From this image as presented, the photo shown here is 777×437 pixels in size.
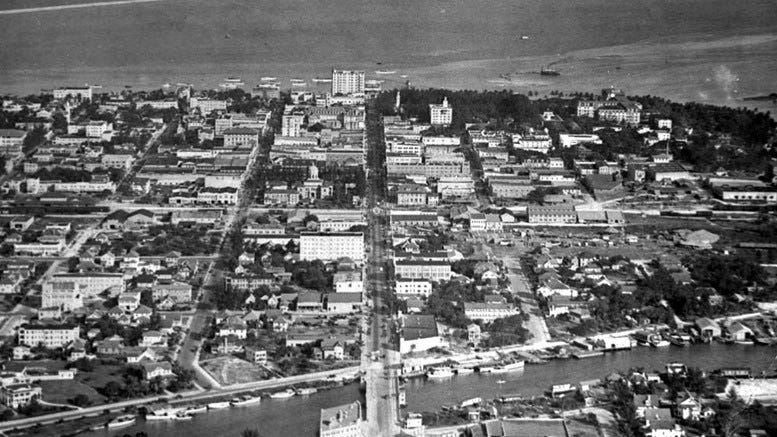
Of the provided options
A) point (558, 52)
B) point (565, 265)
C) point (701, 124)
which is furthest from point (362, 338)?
point (558, 52)

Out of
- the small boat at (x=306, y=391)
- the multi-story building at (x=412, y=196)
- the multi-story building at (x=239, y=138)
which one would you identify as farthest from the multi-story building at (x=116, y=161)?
the small boat at (x=306, y=391)

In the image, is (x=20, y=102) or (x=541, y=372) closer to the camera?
→ (x=541, y=372)

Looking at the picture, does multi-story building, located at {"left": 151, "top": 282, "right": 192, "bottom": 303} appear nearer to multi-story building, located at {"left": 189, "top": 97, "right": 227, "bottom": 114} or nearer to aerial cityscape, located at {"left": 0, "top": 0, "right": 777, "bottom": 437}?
aerial cityscape, located at {"left": 0, "top": 0, "right": 777, "bottom": 437}

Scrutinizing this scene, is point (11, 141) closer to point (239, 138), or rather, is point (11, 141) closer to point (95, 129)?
point (95, 129)

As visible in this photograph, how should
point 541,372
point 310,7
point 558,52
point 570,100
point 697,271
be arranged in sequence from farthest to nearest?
point 310,7, point 558,52, point 570,100, point 697,271, point 541,372

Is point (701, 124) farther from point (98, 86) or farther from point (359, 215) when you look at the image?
point (98, 86)

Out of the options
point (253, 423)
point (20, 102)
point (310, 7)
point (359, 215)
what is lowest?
point (253, 423)

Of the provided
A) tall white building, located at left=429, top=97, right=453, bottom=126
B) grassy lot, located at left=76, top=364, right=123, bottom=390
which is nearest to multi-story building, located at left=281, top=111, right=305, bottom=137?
tall white building, located at left=429, top=97, right=453, bottom=126
